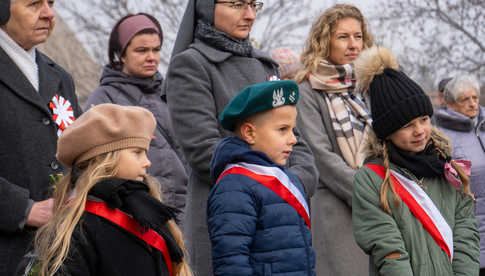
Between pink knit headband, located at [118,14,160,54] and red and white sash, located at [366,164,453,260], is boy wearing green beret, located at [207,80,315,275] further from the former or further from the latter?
pink knit headband, located at [118,14,160,54]

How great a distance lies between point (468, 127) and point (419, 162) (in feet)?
8.64

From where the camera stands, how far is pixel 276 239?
335 cm

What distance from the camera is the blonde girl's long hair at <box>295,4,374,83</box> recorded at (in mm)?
5230

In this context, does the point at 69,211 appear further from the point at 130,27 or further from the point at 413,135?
the point at 130,27

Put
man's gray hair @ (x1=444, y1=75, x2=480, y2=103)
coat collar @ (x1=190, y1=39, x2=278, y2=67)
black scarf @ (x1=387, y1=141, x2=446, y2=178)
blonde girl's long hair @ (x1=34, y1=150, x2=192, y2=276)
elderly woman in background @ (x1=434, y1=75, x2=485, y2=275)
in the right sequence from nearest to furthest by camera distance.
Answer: blonde girl's long hair @ (x1=34, y1=150, x2=192, y2=276) → black scarf @ (x1=387, y1=141, x2=446, y2=178) → coat collar @ (x1=190, y1=39, x2=278, y2=67) → elderly woman in background @ (x1=434, y1=75, x2=485, y2=275) → man's gray hair @ (x1=444, y1=75, x2=480, y2=103)

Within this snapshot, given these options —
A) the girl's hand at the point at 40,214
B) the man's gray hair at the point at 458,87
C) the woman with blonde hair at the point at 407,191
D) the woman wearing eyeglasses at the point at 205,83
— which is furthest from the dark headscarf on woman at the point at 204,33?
the man's gray hair at the point at 458,87

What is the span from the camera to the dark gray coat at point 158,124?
4961 mm

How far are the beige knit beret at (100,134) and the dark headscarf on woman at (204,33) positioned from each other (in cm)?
120

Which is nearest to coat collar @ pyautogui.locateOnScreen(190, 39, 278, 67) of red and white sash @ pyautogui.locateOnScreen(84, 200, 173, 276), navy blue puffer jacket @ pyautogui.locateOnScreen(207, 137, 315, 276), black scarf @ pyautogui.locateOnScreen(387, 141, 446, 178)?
navy blue puffer jacket @ pyautogui.locateOnScreen(207, 137, 315, 276)

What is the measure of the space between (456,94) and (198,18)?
131 inches

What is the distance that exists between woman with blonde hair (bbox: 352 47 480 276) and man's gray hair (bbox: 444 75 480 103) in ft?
8.46

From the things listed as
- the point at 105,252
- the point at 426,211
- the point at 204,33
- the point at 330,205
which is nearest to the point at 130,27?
the point at 204,33

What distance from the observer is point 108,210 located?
2.92 m

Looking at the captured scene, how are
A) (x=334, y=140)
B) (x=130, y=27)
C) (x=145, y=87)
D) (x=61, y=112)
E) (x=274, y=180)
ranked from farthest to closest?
1. (x=130, y=27)
2. (x=145, y=87)
3. (x=334, y=140)
4. (x=61, y=112)
5. (x=274, y=180)
